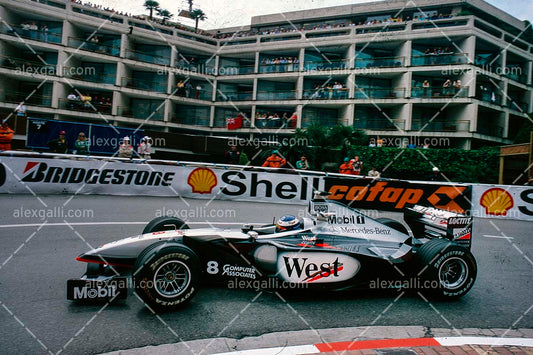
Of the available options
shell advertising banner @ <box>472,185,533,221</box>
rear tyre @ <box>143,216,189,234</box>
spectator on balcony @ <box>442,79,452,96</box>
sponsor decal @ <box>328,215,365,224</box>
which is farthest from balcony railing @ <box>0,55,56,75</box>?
sponsor decal @ <box>328,215,365,224</box>

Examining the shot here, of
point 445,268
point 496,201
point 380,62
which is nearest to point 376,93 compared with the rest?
point 380,62

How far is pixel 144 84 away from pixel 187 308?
3300 cm

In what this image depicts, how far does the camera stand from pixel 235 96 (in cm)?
3588

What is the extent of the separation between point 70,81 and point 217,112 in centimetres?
1285

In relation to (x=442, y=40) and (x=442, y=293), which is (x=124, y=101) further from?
(x=442, y=293)

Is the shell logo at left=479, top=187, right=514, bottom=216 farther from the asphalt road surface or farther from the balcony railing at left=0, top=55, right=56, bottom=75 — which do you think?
the balcony railing at left=0, top=55, right=56, bottom=75

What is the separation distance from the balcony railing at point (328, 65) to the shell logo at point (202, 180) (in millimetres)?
23316

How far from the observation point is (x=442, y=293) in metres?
4.59

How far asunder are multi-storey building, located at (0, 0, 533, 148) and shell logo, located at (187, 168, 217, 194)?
20.9m

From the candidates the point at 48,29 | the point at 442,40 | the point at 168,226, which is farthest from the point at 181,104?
the point at 168,226

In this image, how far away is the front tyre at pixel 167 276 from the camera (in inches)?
147

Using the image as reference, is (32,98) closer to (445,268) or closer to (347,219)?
(347,219)

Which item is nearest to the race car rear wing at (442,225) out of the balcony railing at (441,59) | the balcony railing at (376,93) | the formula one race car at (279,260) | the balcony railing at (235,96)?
the formula one race car at (279,260)

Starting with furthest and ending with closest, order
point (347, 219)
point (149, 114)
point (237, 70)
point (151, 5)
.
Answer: point (151, 5) < point (237, 70) < point (149, 114) < point (347, 219)
